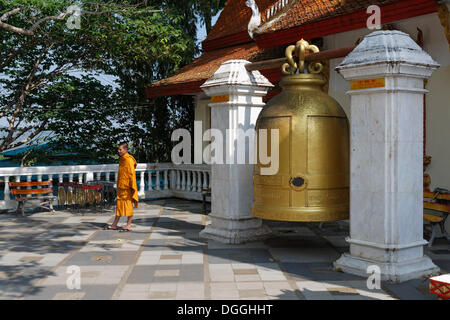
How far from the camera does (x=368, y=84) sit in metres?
5.81

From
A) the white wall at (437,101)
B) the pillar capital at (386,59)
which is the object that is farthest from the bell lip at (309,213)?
the white wall at (437,101)

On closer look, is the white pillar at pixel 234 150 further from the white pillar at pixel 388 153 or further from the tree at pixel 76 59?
the tree at pixel 76 59

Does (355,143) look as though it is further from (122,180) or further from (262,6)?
(262,6)

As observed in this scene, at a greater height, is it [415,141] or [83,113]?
[83,113]

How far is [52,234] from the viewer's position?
8664mm

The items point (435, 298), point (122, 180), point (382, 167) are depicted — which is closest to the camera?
point (435, 298)

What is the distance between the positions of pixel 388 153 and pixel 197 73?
8.05 metres

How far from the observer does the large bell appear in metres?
6.43

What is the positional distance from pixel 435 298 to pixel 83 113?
11.9 metres

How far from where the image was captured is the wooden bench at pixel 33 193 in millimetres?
11102

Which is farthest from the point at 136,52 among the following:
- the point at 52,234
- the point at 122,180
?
the point at 52,234

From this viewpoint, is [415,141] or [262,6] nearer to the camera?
[415,141]

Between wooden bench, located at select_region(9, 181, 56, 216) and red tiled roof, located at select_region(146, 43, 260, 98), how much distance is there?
387 centimetres

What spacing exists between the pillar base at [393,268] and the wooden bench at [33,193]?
751cm
